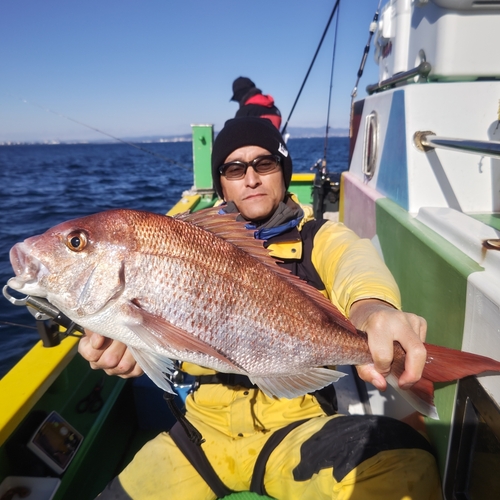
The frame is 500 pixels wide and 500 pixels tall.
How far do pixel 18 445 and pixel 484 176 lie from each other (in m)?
3.04

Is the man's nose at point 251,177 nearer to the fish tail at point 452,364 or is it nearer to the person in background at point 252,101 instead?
the fish tail at point 452,364

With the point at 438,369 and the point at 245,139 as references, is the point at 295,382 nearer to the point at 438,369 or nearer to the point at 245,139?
the point at 438,369

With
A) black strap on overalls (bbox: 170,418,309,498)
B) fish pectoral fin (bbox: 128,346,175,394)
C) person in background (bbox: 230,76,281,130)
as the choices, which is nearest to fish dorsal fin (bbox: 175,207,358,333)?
fish pectoral fin (bbox: 128,346,175,394)

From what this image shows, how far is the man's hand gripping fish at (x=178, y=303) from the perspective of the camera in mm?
1441

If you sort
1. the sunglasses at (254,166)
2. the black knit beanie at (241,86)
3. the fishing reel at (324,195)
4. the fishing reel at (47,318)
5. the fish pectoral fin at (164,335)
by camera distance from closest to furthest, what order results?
the fish pectoral fin at (164,335) → the fishing reel at (47,318) → the sunglasses at (254,166) → the fishing reel at (324,195) → the black knit beanie at (241,86)

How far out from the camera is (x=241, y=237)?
5.40 feet

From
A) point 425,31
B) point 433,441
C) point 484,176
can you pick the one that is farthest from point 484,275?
point 425,31

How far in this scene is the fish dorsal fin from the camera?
5.29ft

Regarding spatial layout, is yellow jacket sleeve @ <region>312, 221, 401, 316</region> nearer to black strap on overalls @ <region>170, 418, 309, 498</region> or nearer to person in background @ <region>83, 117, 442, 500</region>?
person in background @ <region>83, 117, 442, 500</region>

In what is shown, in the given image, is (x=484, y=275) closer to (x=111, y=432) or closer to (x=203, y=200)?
(x=111, y=432)

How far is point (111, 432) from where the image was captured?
Answer: 2.72 metres

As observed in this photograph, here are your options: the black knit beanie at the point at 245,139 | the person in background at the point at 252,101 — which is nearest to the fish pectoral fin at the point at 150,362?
the black knit beanie at the point at 245,139

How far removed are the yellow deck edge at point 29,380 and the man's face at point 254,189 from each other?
4.45 ft

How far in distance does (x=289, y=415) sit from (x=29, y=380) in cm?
139
